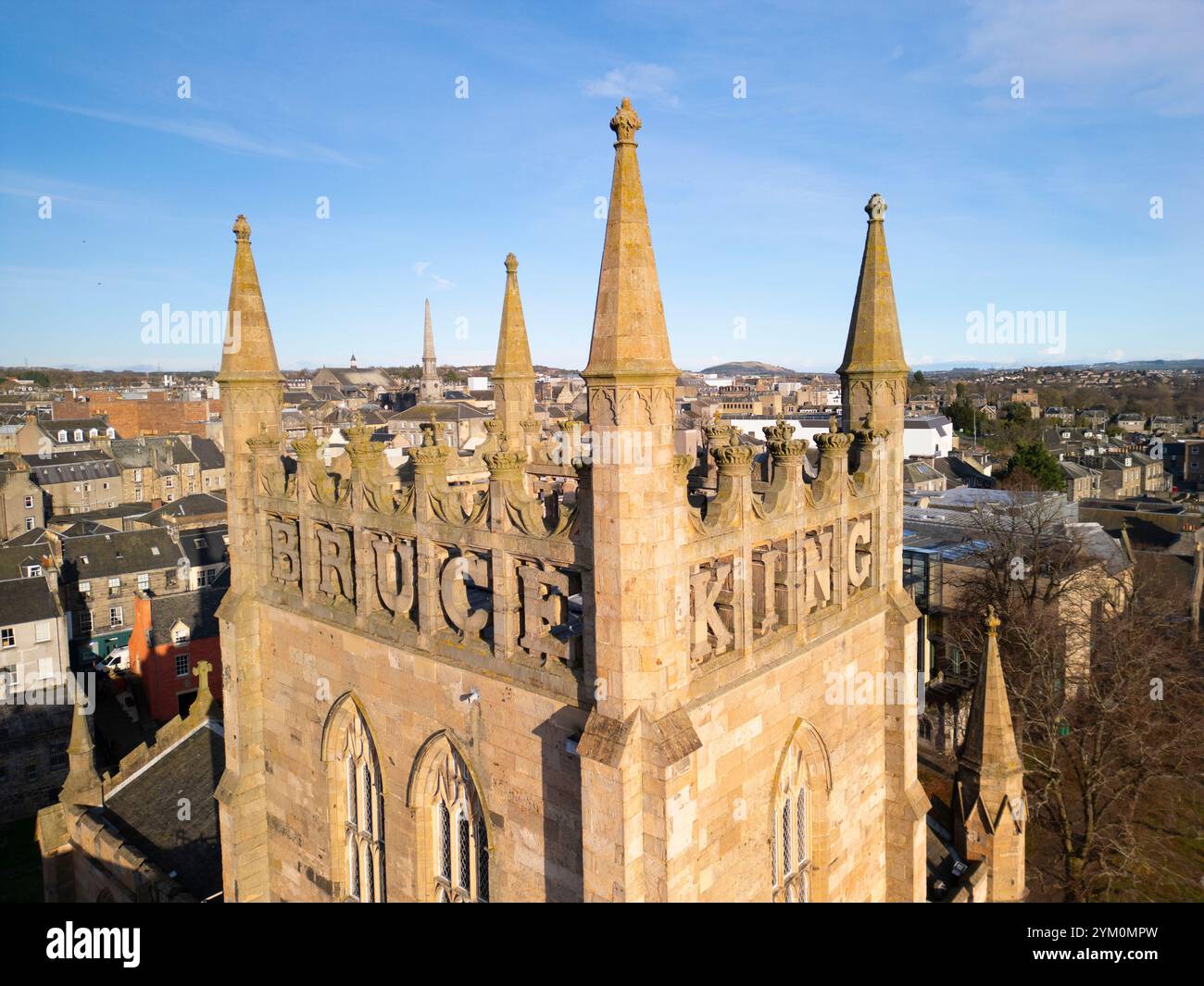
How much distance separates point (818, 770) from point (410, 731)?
20.8 ft

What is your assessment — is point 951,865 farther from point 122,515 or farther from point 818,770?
point 122,515

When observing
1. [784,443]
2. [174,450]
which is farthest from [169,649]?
[174,450]

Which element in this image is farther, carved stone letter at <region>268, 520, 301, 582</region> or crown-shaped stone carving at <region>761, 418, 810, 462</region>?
carved stone letter at <region>268, 520, 301, 582</region>

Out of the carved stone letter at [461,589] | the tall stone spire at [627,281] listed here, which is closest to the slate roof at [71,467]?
the carved stone letter at [461,589]

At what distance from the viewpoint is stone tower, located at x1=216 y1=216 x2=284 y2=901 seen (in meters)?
14.6

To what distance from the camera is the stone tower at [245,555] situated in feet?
47.9

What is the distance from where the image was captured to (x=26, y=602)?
53000 mm

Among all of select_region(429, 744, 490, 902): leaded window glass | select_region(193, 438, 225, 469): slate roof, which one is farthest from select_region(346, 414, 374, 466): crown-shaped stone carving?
select_region(193, 438, 225, 469): slate roof

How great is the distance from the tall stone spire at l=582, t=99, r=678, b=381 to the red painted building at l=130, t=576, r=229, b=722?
57843mm

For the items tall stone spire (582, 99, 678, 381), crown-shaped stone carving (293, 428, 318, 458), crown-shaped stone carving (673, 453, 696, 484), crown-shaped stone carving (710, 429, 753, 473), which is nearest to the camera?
tall stone spire (582, 99, 678, 381)

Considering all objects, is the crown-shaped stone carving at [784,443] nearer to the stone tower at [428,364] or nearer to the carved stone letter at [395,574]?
the carved stone letter at [395,574]

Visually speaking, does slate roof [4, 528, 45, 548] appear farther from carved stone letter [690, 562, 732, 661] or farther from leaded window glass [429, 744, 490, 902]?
carved stone letter [690, 562, 732, 661]
